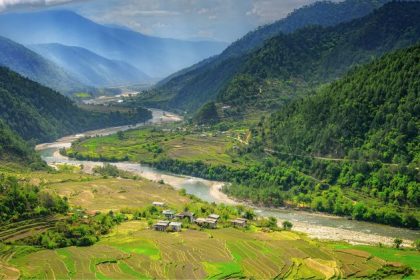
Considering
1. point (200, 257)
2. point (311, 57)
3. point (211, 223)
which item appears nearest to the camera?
point (200, 257)

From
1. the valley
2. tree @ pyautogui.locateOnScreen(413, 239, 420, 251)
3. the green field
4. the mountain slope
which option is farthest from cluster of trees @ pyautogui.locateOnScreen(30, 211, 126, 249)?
the green field

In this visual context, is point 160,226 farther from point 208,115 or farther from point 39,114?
point 39,114

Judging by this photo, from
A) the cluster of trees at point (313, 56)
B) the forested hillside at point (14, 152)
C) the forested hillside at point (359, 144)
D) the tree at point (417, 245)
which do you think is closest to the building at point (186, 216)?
the forested hillside at point (359, 144)

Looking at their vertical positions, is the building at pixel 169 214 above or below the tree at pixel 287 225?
above

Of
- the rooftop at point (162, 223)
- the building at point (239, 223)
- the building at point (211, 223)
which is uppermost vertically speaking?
the rooftop at point (162, 223)

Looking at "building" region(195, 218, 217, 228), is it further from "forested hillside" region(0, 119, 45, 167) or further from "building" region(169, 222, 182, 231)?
"forested hillside" region(0, 119, 45, 167)

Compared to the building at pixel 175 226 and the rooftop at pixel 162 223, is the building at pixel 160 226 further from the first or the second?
the building at pixel 175 226

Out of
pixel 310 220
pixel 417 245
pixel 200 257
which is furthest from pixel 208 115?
pixel 200 257
